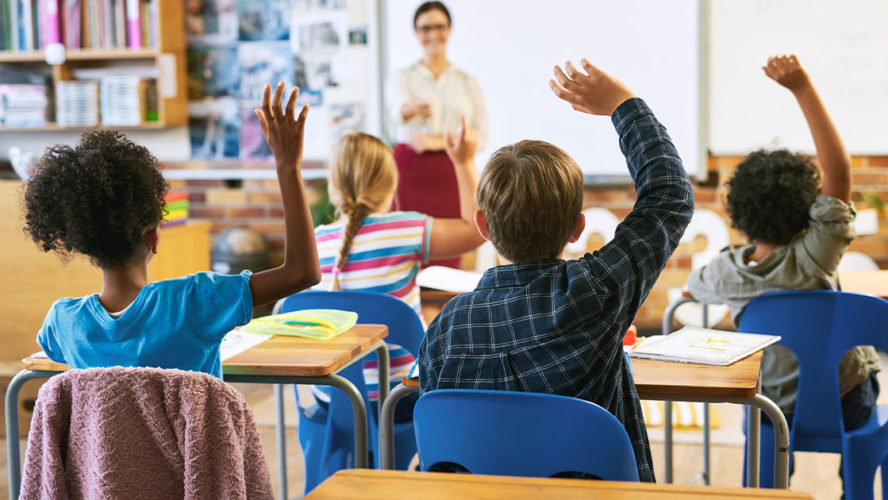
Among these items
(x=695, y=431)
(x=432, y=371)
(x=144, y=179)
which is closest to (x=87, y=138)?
(x=144, y=179)

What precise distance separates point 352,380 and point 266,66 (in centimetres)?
311

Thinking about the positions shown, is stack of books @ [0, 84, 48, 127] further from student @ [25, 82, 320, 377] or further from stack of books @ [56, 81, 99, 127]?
student @ [25, 82, 320, 377]

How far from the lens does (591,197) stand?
4.62 meters

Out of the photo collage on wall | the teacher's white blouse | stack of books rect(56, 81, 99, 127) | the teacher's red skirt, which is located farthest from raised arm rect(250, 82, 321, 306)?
stack of books rect(56, 81, 99, 127)

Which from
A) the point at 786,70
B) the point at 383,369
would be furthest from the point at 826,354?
the point at 383,369

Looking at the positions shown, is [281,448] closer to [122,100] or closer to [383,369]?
[383,369]

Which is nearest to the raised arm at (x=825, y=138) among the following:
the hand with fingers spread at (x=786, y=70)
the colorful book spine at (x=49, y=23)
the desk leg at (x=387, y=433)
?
the hand with fingers spread at (x=786, y=70)

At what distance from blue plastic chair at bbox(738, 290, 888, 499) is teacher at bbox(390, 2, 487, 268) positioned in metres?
2.26

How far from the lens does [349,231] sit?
2242mm

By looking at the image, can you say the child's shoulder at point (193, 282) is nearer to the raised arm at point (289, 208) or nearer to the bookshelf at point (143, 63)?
the raised arm at point (289, 208)

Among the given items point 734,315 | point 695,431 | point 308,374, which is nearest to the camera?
point 308,374

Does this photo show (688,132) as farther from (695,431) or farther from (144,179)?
(144,179)

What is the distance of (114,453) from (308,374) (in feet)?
1.54

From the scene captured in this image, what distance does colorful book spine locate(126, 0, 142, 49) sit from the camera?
4.72m
